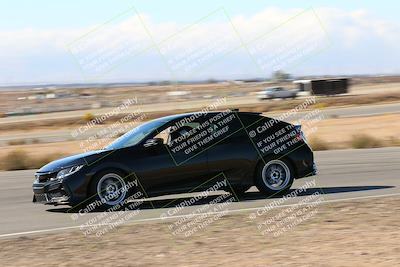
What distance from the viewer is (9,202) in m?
14.2

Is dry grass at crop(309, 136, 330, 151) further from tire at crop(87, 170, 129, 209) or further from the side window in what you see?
tire at crop(87, 170, 129, 209)

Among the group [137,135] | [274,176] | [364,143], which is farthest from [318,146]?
[137,135]

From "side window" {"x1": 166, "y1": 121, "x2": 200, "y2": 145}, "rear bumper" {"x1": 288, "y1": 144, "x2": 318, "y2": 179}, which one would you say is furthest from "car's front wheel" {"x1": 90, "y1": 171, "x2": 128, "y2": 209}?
"rear bumper" {"x1": 288, "y1": 144, "x2": 318, "y2": 179}

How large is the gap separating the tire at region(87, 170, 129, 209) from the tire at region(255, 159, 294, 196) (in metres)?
2.33

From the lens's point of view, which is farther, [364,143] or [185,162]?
[364,143]

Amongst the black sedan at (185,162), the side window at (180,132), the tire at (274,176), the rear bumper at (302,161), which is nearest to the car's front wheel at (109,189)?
the black sedan at (185,162)

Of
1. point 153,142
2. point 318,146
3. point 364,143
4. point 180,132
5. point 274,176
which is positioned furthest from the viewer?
point 364,143

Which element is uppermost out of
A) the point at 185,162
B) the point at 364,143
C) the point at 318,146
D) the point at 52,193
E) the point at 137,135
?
the point at 137,135

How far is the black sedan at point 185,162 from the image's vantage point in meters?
12.2

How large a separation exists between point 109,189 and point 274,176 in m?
2.89

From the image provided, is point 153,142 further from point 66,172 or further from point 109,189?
point 66,172

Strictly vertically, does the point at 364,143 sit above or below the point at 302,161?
below

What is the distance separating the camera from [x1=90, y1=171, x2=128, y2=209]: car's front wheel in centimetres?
1215

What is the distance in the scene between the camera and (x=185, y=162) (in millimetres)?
12500
